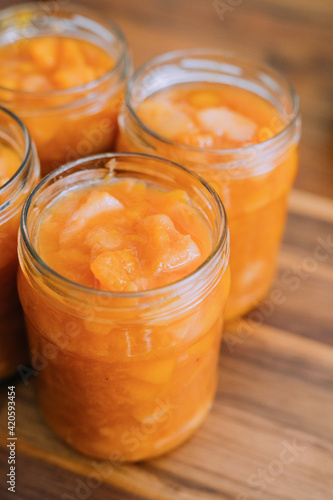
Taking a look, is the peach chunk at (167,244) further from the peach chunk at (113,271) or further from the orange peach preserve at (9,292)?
the orange peach preserve at (9,292)

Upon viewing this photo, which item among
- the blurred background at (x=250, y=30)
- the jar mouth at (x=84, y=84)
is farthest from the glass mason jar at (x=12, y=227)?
the blurred background at (x=250, y=30)

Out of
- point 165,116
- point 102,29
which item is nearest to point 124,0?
point 102,29

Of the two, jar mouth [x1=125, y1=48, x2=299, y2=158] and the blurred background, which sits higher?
jar mouth [x1=125, y1=48, x2=299, y2=158]

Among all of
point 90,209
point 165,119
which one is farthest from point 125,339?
point 165,119

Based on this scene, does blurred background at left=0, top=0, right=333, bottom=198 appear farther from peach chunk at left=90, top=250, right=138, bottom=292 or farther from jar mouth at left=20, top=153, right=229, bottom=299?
peach chunk at left=90, top=250, right=138, bottom=292

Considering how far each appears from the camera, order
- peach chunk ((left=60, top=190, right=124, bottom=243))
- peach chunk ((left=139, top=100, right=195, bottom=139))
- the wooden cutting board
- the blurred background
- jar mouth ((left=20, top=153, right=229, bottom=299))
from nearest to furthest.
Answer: jar mouth ((left=20, top=153, right=229, bottom=299)) < peach chunk ((left=60, top=190, right=124, bottom=243)) < the wooden cutting board < peach chunk ((left=139, top=100, right=195, bottom=139)) < the blurred background

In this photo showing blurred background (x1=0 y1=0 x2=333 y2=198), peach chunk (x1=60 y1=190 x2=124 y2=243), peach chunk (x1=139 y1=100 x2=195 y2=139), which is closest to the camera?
peach chunk (x1=60 y1=190 x2=124 y2=243)

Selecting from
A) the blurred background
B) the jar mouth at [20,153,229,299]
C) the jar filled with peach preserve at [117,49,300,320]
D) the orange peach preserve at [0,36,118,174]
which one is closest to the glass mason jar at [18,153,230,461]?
the jar mouth at [20,153,229,299]
